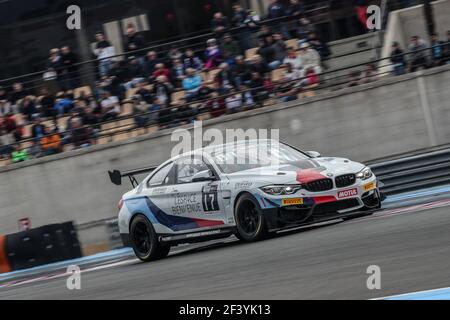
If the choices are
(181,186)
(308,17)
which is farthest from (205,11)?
(181,186)

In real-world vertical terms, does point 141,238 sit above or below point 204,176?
below

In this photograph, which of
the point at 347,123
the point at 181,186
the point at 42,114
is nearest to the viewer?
the point at 181,186

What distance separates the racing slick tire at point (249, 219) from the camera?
42.6ft

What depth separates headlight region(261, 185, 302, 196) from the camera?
1289cm

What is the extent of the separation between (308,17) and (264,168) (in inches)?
381

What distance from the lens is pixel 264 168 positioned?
1348 centimetres

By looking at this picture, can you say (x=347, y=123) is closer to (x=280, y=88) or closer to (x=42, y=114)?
(x=280, y=88)

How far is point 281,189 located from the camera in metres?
12.9

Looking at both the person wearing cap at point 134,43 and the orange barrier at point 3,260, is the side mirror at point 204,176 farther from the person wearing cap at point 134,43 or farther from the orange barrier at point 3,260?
the person wearing cap at point 134,43

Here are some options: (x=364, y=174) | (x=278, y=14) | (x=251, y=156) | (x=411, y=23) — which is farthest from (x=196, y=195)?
(x=411, y=23)

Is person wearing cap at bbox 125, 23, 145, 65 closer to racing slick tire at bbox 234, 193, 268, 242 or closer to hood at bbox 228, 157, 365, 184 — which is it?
hood at bbox 228, 157, 365, 184

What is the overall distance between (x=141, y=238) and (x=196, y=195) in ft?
4.22

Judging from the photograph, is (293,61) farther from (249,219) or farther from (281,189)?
(281,189)

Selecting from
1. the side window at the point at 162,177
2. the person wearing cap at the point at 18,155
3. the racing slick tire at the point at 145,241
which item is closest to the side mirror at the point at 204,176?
the side window at the point at 162,177
